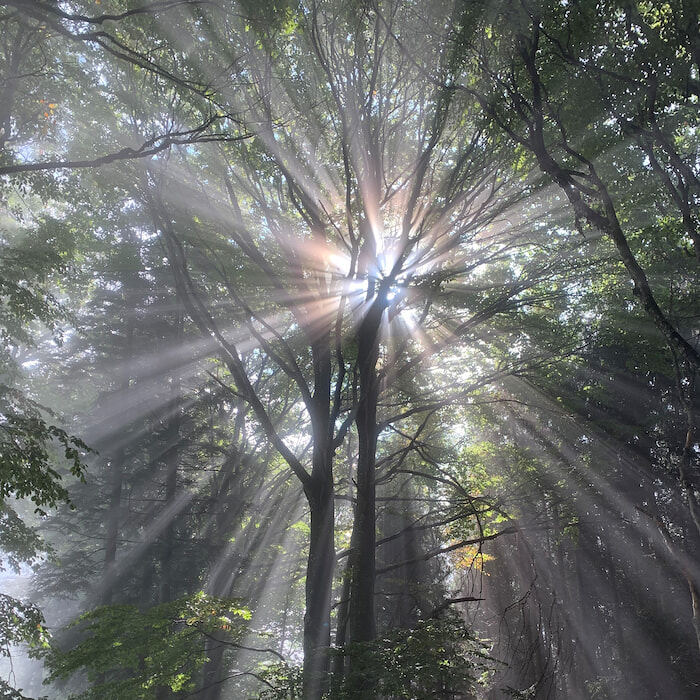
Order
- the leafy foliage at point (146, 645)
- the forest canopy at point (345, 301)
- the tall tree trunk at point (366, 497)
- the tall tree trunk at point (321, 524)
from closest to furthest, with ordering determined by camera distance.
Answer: the leafy foliage at point (146, 645), the forest canopy at point (345, 301), the tall tree trunk at point (321, 524), the tall tree trunk at point (366, 497)

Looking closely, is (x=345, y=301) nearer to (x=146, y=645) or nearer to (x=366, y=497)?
(x=366, y=497)

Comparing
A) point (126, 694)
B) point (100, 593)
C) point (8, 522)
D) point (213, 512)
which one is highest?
point (213, 512)

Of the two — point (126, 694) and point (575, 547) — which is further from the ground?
point (575, 547)

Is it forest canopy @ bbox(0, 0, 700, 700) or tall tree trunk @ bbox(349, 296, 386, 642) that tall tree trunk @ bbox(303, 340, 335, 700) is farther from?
tall tree trunk @ bbox(349, 296, 386, 642)

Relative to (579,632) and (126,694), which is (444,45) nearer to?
(126,694)

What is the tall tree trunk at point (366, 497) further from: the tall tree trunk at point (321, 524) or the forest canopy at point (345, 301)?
the tall tree trunk at point (321, 524)

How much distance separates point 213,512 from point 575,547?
10.1 metres

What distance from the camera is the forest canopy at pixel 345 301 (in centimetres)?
412

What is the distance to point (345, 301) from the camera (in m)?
6.66

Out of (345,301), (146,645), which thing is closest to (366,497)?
(345,301)

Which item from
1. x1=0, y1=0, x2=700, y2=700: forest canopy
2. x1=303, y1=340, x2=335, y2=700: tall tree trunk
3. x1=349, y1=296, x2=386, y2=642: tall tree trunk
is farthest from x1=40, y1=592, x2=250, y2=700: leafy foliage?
x1=349, y1=296, x2=386, y2=642: tall tree trunk

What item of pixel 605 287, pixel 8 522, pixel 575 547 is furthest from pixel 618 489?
pixel 8 522

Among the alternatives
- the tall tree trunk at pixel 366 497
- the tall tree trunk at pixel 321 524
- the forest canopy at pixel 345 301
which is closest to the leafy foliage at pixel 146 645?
the forest canopy at pixel 345 301

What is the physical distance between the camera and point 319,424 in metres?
6.04
